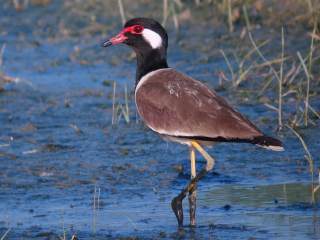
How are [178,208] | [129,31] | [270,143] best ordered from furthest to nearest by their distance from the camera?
1. [129,31]
2. [178,208]
3. [270,143]

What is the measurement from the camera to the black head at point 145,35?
7922mm

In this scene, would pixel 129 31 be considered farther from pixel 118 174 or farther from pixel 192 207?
pixel 192 207

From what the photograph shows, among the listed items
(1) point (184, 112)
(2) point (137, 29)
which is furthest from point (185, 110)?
Answer: (2) point (137, 29)

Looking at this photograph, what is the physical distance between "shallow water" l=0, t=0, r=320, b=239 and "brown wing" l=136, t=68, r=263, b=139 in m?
0.66

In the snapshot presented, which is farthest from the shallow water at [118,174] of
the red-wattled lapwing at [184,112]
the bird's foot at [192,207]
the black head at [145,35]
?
the black head at [145,35]

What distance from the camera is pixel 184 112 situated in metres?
7.32

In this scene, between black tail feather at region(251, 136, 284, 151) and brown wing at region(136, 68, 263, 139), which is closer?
black tail feather at region(251, 136, 284, 151)

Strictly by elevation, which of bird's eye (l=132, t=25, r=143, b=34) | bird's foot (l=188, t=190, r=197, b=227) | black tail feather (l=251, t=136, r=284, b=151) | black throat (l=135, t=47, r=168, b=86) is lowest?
bird's foot (l=188, t=190, r=197, b=227)

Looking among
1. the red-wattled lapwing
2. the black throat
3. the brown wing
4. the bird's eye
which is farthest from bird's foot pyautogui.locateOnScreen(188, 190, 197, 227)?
the bird's eye

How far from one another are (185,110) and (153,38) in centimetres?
86

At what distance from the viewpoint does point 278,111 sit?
31.7ft

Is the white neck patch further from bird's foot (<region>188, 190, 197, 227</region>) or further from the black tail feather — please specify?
the black tail feather

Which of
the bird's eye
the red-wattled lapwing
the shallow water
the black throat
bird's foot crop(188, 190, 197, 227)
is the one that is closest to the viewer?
the red-wattled lapwing

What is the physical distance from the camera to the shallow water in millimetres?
7203
